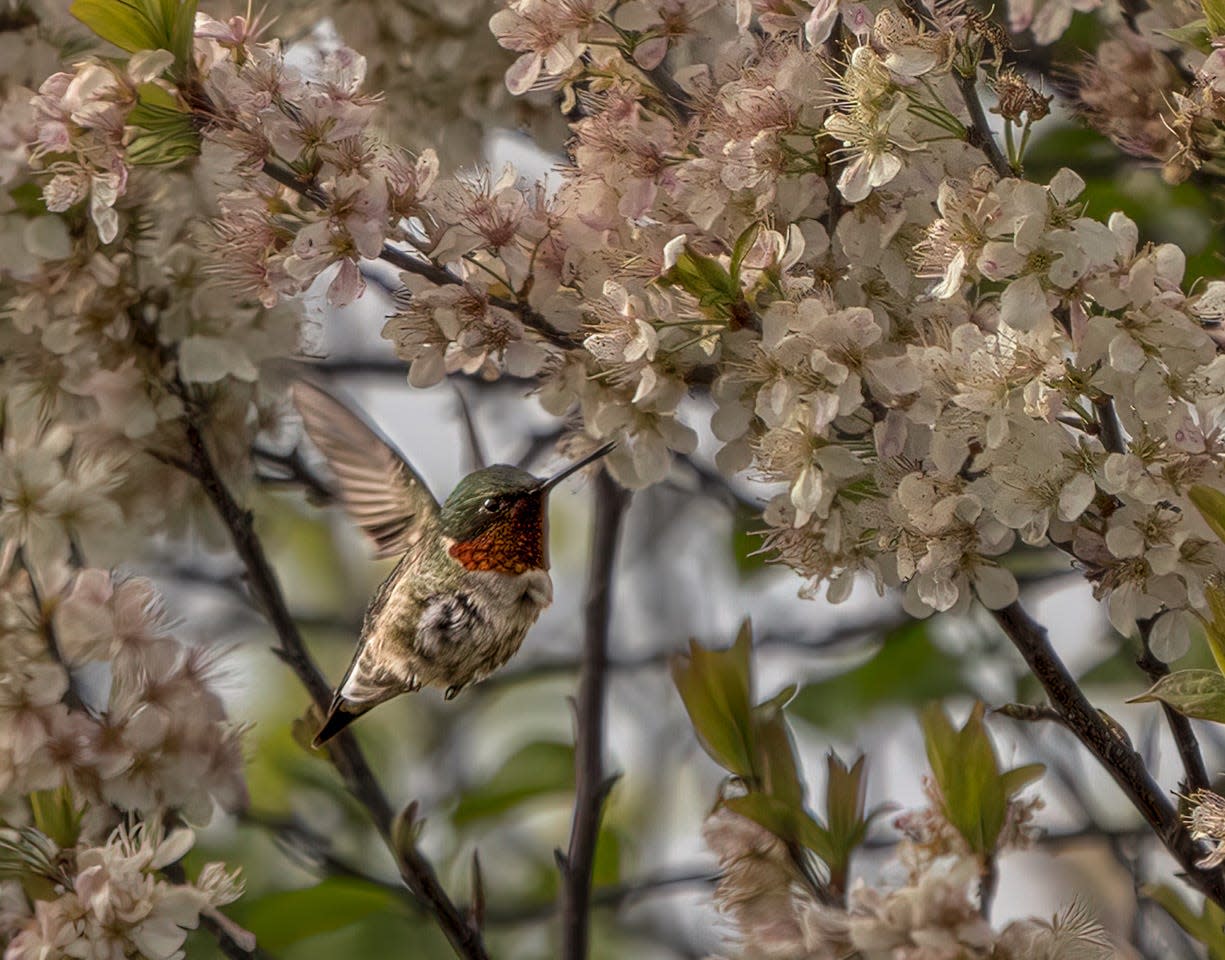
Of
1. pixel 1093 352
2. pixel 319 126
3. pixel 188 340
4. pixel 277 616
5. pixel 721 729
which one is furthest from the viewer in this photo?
pixel 188 340

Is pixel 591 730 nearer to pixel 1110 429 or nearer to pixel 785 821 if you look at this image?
pixel 785 821

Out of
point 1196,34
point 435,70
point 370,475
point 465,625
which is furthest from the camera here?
point 435,70

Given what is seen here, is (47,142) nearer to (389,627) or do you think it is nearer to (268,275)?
(268,275)

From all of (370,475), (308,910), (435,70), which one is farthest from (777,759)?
(435,70)

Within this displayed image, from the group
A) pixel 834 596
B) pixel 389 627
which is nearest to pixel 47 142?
pixel 389 627

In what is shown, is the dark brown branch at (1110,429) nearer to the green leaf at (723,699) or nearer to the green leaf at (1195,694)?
the green leaf at (1195,694)

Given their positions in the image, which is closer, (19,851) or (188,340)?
(19,851)

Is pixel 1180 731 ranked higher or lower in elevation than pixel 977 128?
lower

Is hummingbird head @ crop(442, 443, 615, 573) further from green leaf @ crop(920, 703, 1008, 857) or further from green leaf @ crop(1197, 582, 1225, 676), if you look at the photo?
green leaf @ crop(1197, 582, 1225, 676)
